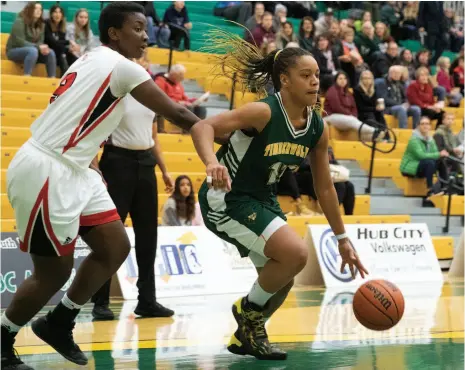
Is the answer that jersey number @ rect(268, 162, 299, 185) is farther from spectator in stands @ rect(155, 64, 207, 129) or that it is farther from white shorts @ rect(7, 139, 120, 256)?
spectator in stands @ rect(155, 64, 207, 129)

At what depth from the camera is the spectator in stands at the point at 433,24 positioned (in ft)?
64.5

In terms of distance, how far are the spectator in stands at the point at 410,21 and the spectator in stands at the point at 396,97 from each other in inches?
158

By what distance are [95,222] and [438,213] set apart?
32.4ft

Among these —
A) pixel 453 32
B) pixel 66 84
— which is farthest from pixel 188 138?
pixel 453 32

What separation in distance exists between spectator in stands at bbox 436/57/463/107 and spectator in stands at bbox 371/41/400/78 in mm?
1107

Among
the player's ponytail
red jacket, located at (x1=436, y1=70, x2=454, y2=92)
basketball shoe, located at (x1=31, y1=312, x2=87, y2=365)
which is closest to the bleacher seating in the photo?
red jacket, located at (x1=436, y1=70, x2=454, y2=92)

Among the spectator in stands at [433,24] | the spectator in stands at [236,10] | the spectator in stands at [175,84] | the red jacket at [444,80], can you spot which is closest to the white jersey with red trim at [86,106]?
the spectator in stands at [175,84]

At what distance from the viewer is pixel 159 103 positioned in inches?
184

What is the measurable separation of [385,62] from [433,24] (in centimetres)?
342

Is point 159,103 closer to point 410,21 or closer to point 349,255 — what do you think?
point 349,255

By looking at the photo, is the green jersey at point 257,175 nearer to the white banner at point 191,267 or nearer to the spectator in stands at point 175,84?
the white banner at point 191,267

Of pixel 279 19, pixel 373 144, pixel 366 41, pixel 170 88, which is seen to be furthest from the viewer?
pixel 366 41

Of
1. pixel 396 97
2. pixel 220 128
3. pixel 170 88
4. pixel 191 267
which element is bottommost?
pixel 191 267

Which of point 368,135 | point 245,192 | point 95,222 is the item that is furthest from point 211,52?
point 368,135
